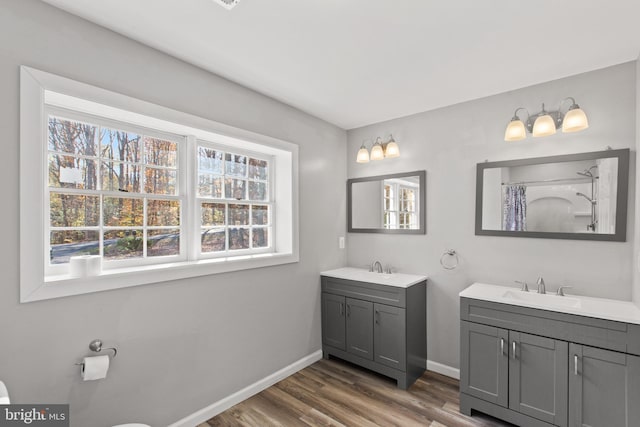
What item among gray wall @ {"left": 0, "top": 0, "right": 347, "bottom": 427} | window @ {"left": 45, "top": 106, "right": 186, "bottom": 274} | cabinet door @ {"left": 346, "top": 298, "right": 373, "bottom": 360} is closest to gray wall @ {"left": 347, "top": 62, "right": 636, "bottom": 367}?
cabinet door @ {"left": 346, "top": 298, "right": 373, "bottom": 360}

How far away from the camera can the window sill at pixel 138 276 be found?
5.12ft

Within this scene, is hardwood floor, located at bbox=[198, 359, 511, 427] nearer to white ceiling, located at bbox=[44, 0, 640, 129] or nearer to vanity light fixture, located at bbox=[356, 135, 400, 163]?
vanity light fixture, located at bbox=[356, 135, 400, 163]

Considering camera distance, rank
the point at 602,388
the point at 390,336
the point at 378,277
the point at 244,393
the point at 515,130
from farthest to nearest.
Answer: the point at 378,277 → the point at 390,336 → the point at 244,393 → the point at 515,130 → the point at 602,388

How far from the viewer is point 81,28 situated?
65.7 inches

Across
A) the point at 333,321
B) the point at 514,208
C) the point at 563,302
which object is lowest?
the point at 333,321

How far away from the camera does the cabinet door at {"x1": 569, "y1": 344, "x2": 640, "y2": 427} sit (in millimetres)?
1730

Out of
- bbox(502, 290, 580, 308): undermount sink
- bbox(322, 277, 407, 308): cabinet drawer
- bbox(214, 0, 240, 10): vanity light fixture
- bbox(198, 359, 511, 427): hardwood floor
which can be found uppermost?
bbox(214, 0, 240, 10): vanity light fixture

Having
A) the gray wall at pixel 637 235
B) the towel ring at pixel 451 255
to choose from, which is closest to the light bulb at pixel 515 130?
the gray wall at pixel 637 235

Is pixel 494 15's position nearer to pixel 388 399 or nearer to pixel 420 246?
pixel 420 246

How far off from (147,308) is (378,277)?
196 cm

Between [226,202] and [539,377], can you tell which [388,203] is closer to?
[226,202]

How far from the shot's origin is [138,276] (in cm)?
187

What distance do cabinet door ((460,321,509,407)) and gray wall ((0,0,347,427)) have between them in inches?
56.3

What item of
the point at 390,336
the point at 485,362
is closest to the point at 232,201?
the point at 390,336
